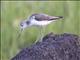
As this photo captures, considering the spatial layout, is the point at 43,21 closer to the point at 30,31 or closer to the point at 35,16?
the point at 35,16

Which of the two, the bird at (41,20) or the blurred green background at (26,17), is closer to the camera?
the bird at (41,20)

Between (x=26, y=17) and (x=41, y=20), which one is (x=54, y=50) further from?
(x=26, y=17)

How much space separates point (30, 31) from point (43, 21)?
2.27m

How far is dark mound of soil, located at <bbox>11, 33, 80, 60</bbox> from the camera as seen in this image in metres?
3.97

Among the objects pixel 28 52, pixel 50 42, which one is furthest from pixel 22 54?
pixel 50 42

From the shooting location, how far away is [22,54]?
4027 mm

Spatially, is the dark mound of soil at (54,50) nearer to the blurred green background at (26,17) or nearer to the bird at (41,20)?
the bird at (41,20)

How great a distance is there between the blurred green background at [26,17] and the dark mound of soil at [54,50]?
285 centimetres

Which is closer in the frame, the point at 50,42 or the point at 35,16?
the point at 50,42

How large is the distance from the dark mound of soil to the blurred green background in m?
2.85

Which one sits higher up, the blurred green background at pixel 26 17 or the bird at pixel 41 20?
the bird at pixel 41 20

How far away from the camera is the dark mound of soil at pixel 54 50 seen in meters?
3.97

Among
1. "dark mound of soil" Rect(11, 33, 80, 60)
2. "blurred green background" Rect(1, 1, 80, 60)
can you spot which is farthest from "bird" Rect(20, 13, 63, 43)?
"blurred green background" Rect(1, 1, 80, 60)

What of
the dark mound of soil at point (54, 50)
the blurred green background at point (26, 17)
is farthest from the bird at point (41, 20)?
the blurred green background at point (26, 17)
